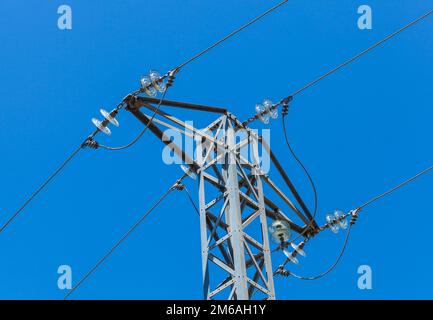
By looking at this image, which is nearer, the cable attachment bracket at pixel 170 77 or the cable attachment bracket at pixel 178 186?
the cable attachment bracket at pixel 170 77

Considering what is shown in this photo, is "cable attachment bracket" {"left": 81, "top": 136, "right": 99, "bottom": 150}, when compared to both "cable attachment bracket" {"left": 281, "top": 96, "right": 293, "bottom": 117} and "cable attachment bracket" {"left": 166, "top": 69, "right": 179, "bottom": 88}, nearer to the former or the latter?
"cable attachment bracket" {"left": 166, "top": 69, "right": 179, "bottom": 88}

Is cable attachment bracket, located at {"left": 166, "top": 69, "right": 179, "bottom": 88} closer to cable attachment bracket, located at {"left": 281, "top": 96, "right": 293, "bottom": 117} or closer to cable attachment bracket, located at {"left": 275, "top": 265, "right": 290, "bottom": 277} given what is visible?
cable attachment bracket, located at {"left": 281, "top": 96, "right": 293, "bottom": 117}

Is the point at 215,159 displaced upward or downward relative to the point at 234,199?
upward

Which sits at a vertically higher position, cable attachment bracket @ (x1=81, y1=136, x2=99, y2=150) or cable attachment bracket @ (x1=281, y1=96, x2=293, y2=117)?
cable attachment bracket @ (x1=281, y1=96, x2=293, y2=117)

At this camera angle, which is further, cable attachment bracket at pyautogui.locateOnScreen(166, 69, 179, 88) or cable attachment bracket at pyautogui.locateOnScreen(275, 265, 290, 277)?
cable attachment bracket at pyautogui.locateOnScreen(275, 265, 290, 277)

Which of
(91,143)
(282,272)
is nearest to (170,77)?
(91,143)

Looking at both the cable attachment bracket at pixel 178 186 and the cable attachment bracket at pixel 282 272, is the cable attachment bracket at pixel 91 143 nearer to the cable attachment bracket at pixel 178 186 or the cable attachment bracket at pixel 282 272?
the cable attachment bracket at pixel 178 186

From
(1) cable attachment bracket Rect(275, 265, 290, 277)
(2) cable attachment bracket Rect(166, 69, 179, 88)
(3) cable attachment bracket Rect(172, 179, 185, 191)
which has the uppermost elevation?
(2) cable attachment bracket Rect(166, 69, 179, 88)
